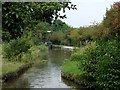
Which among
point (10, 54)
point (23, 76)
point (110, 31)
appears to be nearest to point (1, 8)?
point (110, 31)

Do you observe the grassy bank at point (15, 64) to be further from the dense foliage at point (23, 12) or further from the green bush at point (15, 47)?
the dense foliage at point (23, 12)

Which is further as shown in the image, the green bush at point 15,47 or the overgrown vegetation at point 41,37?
the green bush at point 15,47

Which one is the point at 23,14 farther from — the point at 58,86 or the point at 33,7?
the point at 58,86

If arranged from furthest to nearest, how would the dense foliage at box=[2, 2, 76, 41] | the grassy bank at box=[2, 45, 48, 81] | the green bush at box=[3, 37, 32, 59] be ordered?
the green bush at box=[3, 37, 32, 59], the grassy bank at box=[2, 45, 48, 81], the dense foliage at box=[2, 2, 76, 41]

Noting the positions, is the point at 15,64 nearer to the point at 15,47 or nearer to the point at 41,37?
the point at 15,47

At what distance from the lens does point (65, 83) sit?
13.7 metres

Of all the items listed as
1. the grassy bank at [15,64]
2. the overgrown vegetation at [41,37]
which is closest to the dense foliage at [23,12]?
the overgrown vegetation at [41,37]

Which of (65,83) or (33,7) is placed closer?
(33,7)

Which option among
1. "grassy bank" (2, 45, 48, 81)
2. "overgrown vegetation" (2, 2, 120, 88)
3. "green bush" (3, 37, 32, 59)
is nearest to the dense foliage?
"overgrown vegetation" (2, 2, 120, 88)

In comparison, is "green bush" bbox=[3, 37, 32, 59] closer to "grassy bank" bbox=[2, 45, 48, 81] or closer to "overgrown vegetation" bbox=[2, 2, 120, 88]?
"overgrown vegetation" bbox=[2, 2, 120, 88]

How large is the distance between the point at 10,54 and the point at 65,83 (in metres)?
8.30

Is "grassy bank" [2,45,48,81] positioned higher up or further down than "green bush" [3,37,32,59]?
further down

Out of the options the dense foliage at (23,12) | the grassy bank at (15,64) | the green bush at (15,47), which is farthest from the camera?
the green bush at (15,47)

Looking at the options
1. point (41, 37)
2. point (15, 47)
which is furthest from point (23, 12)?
point (15, 47)
